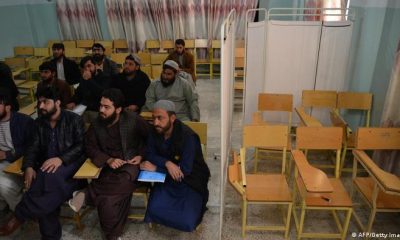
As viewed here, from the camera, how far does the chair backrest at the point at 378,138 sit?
2871 mm

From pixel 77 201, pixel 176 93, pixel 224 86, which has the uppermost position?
pixel 224 86

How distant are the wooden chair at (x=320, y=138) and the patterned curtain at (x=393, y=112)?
0.60 m

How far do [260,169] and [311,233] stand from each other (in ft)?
4.04

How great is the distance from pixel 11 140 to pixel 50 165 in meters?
0.71

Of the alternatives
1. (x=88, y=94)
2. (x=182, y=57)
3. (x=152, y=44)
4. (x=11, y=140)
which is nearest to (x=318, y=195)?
(x=11, y=140)

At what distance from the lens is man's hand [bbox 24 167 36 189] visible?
9.09ft

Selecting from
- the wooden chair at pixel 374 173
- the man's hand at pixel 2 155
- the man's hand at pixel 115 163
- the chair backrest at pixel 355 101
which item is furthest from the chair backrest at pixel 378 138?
the man's hand at pixel 2 155

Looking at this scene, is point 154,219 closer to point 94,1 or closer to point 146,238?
point 146,238

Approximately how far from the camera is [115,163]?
2830 mm

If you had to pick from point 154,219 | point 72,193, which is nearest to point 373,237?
point 154,219

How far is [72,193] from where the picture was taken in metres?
2.84

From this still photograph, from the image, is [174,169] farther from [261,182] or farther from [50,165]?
[50,165]

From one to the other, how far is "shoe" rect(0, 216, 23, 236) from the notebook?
1.32m

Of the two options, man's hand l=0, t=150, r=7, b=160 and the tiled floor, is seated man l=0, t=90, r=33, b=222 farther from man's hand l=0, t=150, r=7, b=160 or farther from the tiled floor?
the tiled floor
